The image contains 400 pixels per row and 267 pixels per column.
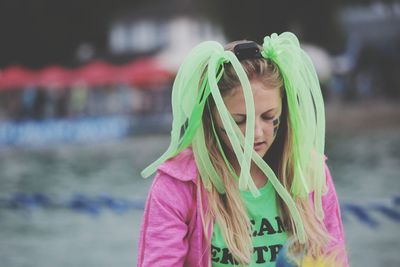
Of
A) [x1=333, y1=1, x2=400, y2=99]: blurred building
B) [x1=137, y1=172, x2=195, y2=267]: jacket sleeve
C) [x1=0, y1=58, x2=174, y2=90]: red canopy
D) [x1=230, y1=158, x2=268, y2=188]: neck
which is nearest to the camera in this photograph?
[x1=137, y1=172, x2=195, y2=267]: jacket sleeve

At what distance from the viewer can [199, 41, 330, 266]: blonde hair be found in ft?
7.13

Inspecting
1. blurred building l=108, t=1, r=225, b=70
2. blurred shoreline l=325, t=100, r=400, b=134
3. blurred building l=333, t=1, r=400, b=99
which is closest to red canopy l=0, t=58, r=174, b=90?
blurred shoreline l=325, t=100, r=400, b=134

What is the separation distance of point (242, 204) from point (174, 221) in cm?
20

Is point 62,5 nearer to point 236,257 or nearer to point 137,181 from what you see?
point 137,181

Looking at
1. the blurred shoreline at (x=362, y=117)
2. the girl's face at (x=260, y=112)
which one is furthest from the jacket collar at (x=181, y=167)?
the blurred shoreline at (x=362, y=117)

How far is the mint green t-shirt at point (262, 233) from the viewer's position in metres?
2.20

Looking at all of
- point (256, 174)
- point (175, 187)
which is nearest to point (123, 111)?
point (256, 174)

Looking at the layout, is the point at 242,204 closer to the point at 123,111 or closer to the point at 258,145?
the point at 258,145

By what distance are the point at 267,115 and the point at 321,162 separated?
21cm

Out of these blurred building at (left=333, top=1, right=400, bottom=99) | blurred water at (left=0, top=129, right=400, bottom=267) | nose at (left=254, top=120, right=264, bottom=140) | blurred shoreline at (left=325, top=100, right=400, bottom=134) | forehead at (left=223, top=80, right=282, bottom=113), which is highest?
blurred building at (left=333, top=1, right=400, bottom=99)

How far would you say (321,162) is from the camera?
2.28m

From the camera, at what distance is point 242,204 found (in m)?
2.23

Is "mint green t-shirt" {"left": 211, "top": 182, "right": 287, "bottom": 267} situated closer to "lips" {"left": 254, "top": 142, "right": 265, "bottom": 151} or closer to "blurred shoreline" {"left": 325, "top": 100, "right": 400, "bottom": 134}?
"lips" {"left": 254, "top": 142, "right": 265, "bottom": 151}

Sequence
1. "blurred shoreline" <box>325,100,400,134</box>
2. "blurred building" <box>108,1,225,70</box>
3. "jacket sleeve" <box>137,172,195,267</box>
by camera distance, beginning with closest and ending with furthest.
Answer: "jacket sleeve" <box>137,172,195,267</box>, "blurred shoreline" <box>325,100,400,134</box>, "blurred building" <box>108,1,225,70</box>
